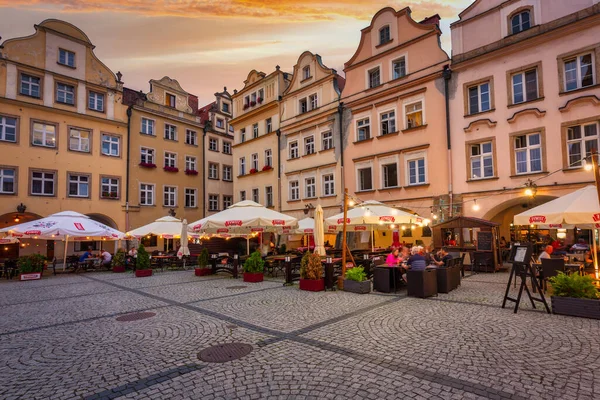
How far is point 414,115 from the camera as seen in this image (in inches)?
837

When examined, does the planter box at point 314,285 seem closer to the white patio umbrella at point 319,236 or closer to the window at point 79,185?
the white patio umbrella at point 319,236

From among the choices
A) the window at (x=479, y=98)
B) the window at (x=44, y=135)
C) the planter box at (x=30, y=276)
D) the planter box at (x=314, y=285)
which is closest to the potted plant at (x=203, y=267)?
the planter box at (x=314, y=285)

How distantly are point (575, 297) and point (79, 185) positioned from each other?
29.1m

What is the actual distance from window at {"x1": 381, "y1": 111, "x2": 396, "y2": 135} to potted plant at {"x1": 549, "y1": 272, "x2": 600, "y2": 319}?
1584 centimetres

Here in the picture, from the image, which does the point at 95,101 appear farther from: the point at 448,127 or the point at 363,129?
the point at 448,127

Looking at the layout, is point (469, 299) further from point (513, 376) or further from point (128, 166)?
point (128, 166)

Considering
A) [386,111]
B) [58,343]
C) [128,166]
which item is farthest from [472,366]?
[128,166]

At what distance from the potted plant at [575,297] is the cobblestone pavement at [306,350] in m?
0.36

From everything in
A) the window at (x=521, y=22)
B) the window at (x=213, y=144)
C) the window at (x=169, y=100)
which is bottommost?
the window at (x=213, y=144)

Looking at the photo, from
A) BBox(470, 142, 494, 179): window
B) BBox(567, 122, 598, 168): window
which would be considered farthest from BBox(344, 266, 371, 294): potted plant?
BBox(567, 122, 598, 168): window

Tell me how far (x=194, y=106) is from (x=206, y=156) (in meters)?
6.40

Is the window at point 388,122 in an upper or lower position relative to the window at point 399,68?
lower

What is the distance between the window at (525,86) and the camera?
680 inches

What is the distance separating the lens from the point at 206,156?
115ft
